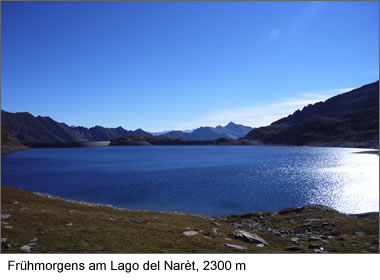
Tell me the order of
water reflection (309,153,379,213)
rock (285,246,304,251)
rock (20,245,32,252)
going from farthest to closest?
water reflection (309,153,379,213)
rock (285,246,304,251)
rock (20,245,32,252)

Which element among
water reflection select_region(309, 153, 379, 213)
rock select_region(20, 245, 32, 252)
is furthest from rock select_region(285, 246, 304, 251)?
water reflection select_region(309, 153, 379, 213)

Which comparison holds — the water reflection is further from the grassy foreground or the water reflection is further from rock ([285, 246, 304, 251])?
rock ([285, 246, 304, 251])

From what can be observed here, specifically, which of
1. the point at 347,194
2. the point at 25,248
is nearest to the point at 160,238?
the point at 25,248

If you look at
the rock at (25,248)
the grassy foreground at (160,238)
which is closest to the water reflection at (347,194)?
the grassy foreground at (160,238)

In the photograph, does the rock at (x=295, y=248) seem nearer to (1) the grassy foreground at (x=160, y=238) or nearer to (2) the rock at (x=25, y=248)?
(1) the grassy foreground at (x=160, y=238)

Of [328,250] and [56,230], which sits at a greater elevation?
[56,230]

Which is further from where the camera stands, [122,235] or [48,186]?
[48,186]

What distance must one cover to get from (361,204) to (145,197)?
4326 centimetres

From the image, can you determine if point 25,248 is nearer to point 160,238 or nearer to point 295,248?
point 160,238

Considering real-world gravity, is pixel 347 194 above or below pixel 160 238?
below

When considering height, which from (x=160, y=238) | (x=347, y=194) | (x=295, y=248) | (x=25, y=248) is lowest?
(x=347, y=194)

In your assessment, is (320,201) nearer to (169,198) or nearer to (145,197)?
(169,198)

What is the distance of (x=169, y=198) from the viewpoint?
175 ft
